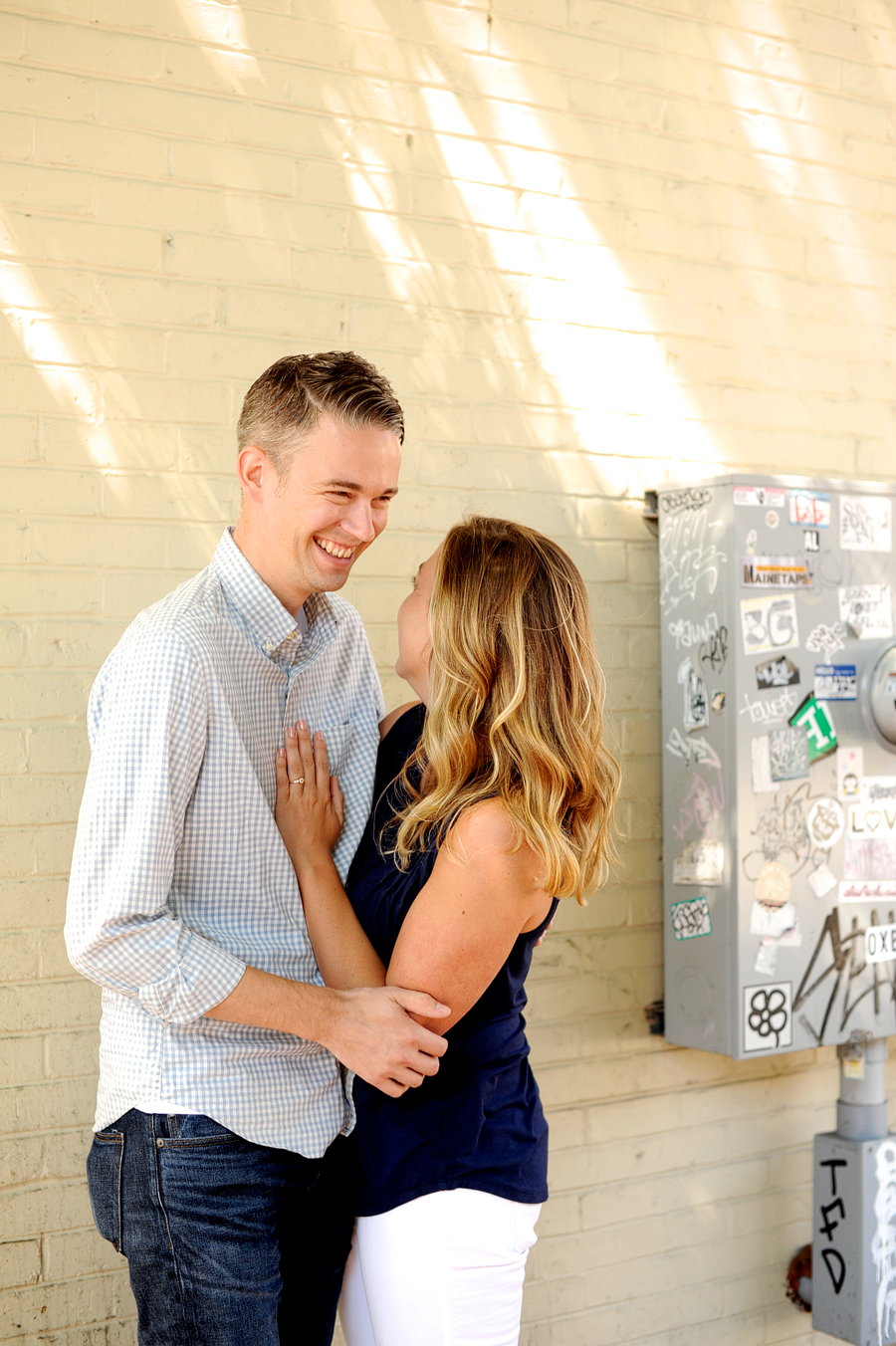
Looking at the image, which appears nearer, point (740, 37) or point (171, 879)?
point (171, 879)

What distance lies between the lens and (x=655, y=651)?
115 inches

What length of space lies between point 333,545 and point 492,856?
51cm

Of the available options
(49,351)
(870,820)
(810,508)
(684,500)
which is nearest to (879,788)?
(870,820)

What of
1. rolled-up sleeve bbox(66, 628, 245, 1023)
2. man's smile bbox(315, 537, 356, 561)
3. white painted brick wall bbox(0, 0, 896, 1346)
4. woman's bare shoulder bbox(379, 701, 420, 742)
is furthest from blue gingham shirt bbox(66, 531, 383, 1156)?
white painted brick wall bbox(0, 0, 896, 1346)

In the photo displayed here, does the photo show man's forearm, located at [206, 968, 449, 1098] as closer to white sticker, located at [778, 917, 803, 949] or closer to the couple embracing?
the couple embracing

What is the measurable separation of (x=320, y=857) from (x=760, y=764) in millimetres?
1281

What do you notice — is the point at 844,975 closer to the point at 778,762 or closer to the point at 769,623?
the point at 778,762

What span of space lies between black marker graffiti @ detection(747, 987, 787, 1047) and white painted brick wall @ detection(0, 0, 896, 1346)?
1.03ft

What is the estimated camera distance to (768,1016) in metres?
2.68

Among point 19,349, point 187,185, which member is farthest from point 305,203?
point 19,349

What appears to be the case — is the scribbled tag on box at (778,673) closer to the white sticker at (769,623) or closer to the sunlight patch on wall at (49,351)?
the white sticker at (769,623)

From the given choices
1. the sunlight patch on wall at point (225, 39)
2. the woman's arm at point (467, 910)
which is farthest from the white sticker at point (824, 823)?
the sunlight patch on wall at point (225, 39)

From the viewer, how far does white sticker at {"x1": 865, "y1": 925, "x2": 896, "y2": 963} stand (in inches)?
111

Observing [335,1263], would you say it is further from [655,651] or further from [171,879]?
[655,651]
